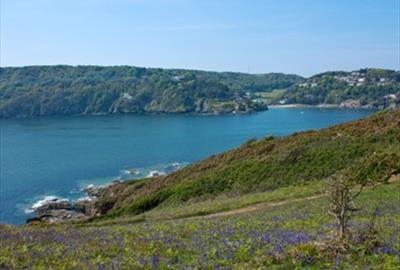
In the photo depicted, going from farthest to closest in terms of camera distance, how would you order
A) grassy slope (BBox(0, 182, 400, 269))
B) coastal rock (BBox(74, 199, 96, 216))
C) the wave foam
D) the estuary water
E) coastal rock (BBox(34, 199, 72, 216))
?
1. the estuary water
2. the wave foam
3. coastal rock (BBox(34, 199, 72, 216))
4. coastal rock (BBox(74, 199, 96, 216))
5. grassy slope (BBox(0, 182, 400, 269))

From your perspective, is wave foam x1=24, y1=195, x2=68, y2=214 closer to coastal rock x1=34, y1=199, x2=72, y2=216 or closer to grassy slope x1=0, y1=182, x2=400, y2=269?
coastal rock x1=34, y1=199, x2=72, y2=216

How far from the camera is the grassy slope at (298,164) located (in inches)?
1721

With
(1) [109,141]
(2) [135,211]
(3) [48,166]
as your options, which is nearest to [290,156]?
(2) [135,211]

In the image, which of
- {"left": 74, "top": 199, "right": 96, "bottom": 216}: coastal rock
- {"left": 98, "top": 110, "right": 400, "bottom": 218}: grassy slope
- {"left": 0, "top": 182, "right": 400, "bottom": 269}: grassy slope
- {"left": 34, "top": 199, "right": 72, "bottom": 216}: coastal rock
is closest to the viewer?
{"left": 0, "top": 182, "right": 400, "bottom": 269}: grassy slope

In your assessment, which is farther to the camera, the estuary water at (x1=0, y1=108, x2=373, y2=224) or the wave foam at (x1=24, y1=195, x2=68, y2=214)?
the estuary water at (x1=0, y1=108, x2=373, y2=224)

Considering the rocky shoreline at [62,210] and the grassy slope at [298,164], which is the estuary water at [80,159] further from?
the grassy slope at [298,164]

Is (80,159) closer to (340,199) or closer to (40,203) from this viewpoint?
(40,203)

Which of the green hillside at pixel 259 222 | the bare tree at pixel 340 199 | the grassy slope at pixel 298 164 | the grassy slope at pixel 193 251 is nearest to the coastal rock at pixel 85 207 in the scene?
the green hillside at pixel 259 222

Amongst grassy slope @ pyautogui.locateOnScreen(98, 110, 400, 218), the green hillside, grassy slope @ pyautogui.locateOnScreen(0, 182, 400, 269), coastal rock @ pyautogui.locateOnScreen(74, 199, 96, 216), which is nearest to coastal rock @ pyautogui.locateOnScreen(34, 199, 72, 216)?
coastal rock @ pyautogui.locateOnScreen(74, 199, 96, 216)

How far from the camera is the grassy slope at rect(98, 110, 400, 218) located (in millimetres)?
43719

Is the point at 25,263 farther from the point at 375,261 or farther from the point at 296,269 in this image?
the point at 375,261

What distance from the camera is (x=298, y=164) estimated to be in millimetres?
48000

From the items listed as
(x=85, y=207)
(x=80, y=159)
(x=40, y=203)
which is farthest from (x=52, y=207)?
(x=80, y=159)

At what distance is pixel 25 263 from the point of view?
42.0 ft
